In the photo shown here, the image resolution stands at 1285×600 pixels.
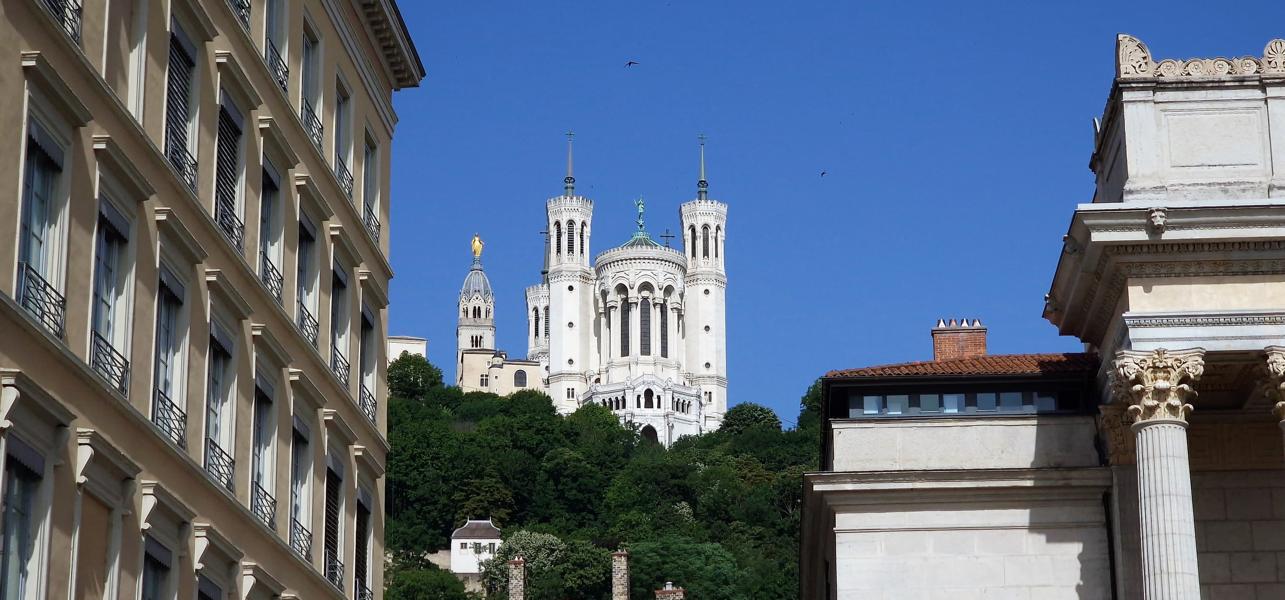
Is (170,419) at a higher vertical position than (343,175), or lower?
lower

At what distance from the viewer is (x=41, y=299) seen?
19453 mm

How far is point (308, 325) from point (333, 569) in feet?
12.4

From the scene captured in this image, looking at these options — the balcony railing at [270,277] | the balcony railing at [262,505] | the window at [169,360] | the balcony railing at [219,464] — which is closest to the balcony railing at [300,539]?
the balcony railing at [262,505]

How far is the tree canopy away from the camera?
141875mm

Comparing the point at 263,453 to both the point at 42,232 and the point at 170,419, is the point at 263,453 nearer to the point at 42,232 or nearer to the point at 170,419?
the point at 170,419

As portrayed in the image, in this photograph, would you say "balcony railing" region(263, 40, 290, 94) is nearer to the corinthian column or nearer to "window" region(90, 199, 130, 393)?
"window" region(90, 199, 130, 393)

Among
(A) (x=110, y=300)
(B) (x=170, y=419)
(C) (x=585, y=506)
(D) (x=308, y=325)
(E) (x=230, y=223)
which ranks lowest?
(B) (x=170, y=419)

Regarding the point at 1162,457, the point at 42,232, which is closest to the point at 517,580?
the point at 1162,457

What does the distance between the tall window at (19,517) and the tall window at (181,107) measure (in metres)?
5.26

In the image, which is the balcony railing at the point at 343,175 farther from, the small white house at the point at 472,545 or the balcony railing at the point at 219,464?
the small white house at the point at 472,545

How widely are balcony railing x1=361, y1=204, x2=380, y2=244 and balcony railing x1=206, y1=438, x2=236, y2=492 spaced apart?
8.49 m

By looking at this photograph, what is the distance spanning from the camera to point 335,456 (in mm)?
30688

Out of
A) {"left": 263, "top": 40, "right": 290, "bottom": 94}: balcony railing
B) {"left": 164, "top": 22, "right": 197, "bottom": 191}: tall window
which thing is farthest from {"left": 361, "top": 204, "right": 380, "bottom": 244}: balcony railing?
{"left": 164, "top": 22, "right": 197, "bottom": 191}: tall window

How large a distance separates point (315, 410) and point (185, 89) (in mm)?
6608
